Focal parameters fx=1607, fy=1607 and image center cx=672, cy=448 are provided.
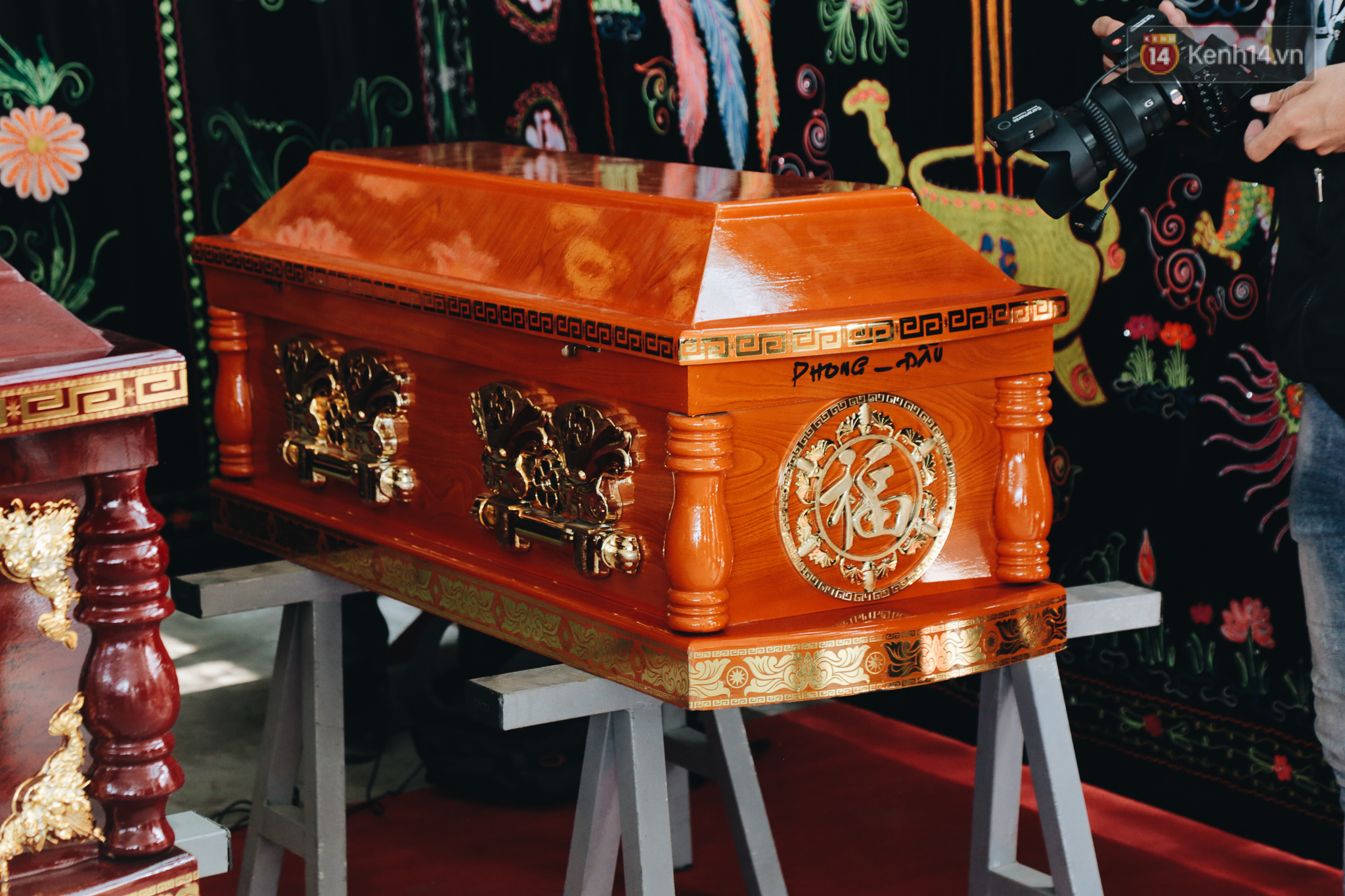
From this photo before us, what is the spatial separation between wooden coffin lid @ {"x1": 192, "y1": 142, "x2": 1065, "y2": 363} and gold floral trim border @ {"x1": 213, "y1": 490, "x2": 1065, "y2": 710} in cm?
39

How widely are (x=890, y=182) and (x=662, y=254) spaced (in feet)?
4.40

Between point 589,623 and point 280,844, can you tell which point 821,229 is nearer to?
point 589,623

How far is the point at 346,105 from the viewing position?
4.20 metres

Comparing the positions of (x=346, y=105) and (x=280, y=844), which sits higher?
(x=346, y=105)

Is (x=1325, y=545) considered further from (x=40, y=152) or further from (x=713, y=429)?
(x=40, y=152)

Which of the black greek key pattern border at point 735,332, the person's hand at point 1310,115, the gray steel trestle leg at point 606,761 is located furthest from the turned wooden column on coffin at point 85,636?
the person's hand at point 1310,115

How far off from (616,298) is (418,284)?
0.42m

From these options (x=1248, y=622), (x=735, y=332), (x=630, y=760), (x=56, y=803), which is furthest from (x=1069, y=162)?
(x=56, y=803)

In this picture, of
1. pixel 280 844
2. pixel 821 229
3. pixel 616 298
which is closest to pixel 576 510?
pixel 616 298

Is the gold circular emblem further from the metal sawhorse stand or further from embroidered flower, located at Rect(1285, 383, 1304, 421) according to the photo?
embroidered flower, located at Rect(1285, 383, 1304, 421)

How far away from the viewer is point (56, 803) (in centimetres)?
173

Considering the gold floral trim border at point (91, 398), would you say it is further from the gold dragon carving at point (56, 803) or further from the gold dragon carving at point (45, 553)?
the gold dragon carving at point (56, 803)

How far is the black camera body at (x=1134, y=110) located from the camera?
80.7 inches

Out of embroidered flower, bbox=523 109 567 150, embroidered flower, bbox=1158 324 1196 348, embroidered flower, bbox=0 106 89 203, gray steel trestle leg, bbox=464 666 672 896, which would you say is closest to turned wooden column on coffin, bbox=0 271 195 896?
gray steel trestle leg, bbox=464 666 672 896
